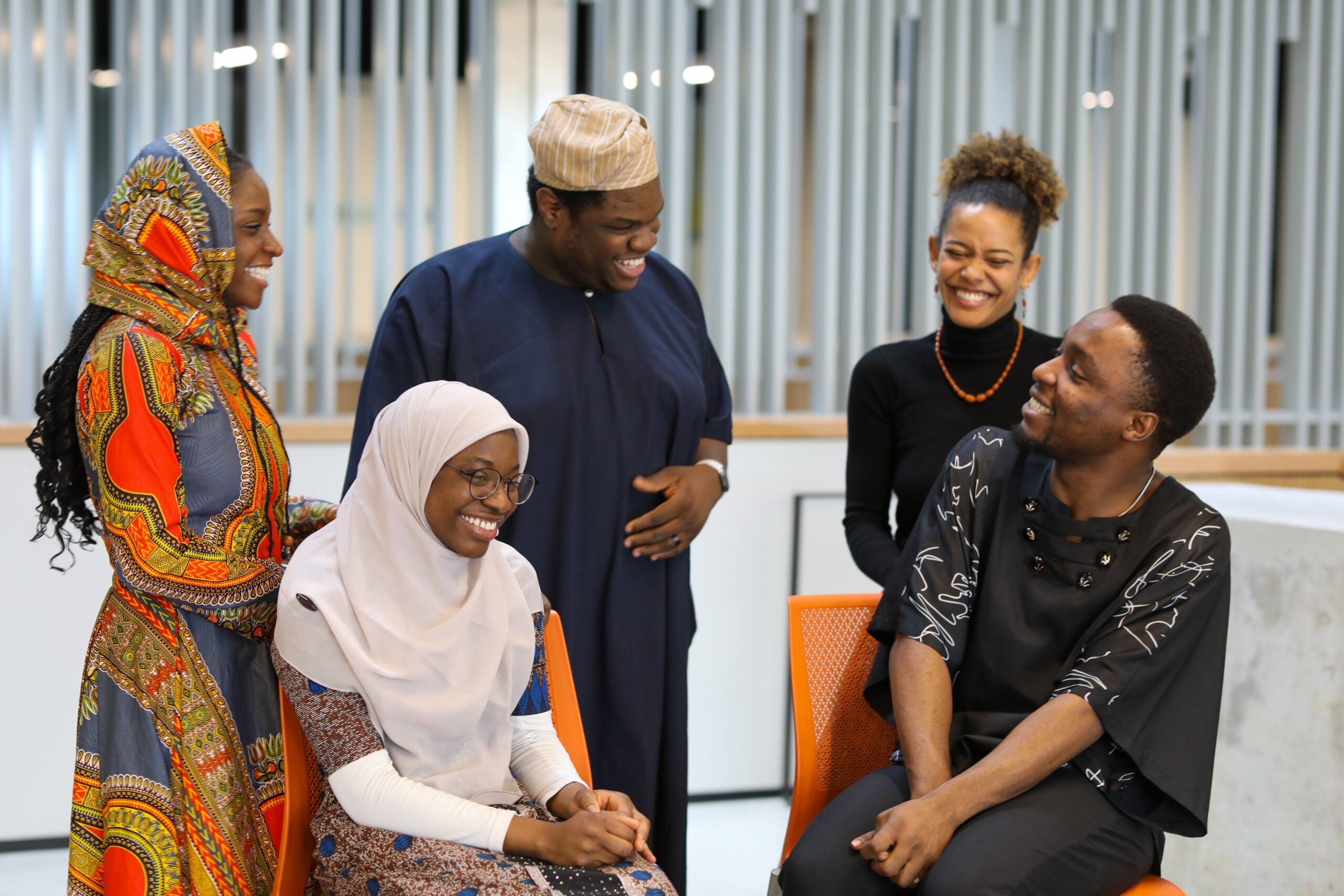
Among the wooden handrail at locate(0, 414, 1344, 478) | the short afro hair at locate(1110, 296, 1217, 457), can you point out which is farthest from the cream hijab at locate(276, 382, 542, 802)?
the wooden handrail at locate(0, 414, 1344, 478)

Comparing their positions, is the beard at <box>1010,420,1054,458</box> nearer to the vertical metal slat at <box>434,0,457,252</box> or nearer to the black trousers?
the black trousers

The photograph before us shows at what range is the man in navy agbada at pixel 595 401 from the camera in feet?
6.49

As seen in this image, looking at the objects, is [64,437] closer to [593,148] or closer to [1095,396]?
[593,148]

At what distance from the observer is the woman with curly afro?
2285 millimetres

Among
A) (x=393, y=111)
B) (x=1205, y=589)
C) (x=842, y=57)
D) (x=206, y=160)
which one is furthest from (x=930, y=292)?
(x=206, y=160)

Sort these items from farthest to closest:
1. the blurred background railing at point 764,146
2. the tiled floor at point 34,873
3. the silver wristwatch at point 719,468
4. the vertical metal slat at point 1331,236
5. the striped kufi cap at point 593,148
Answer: the vertical metal slat at point 1331,236 → the blurred background railing at point 764,146 → the tiled floor at point 34,873 → the silver wristwatch at point 719,468 → the striped kufi cap at point 593,148

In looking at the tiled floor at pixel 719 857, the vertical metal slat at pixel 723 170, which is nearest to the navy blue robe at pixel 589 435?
the tiled floor at pixel 719 857

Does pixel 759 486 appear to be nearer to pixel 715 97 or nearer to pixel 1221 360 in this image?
pixel 715 97

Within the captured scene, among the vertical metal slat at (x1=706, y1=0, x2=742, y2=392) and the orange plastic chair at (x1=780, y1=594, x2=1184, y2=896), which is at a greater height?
the vertical metal slat at (x1=706, y1=0, x2=742, y2=392)

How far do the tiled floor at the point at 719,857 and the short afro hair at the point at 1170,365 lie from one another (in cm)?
179

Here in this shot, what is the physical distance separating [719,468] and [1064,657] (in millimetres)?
713

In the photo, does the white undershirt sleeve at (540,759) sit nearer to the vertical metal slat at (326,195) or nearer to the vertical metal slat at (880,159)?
the vertical metal slat at (326,195)

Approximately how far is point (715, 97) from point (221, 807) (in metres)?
2.63

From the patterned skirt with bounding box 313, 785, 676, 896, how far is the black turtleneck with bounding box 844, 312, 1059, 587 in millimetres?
906
